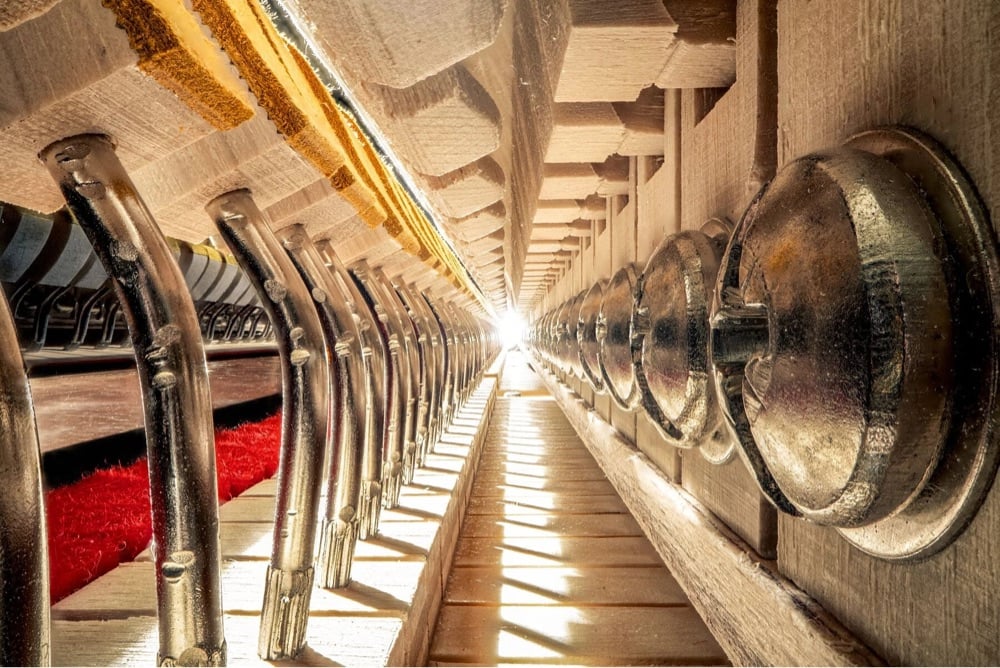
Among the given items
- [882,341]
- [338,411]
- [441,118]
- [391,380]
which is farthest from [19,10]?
[391,380]

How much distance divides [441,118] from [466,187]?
0.65 meters

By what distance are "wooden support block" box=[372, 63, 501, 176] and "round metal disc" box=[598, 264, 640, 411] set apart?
0.41m

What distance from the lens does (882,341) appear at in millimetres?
373

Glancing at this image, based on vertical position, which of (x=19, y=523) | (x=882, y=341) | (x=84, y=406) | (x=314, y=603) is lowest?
(x=314, y=603)

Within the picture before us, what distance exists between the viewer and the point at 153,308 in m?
0.51

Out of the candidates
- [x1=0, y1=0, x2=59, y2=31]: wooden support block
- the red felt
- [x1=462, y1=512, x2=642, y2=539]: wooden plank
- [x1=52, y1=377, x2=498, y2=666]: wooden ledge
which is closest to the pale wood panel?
the red felt

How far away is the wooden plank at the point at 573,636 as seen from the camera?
117 cm

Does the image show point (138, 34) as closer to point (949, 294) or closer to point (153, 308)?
point (153, 308)

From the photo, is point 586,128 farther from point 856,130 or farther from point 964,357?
point 964,357

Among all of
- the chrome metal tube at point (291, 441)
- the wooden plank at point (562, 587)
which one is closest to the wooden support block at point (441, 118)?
the chrome metal tube at point (291, 441)

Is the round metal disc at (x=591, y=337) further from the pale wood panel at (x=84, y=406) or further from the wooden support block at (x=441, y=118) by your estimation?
the pale wood panel at (x=84, y=406)

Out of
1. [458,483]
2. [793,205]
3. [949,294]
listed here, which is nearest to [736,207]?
[793,205]

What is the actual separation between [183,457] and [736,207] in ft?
2.39

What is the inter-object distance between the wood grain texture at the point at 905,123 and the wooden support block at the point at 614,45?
0.54 ft
